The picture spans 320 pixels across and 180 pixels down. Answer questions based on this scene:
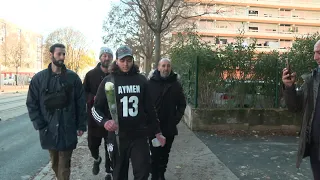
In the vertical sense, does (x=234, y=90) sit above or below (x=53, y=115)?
above

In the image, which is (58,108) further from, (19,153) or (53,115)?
(19,153)

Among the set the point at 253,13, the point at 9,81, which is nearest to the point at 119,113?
the point at 9,81

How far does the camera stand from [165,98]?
16.5 feet

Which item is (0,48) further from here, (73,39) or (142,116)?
(142,116)

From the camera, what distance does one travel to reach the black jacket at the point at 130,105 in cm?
375

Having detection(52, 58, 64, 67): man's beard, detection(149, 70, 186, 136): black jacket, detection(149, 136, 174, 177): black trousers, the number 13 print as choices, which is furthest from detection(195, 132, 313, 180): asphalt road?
detection(52, 58, 64, 67): man's beard

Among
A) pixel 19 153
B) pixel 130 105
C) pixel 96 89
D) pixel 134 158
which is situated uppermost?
pixel 96 89

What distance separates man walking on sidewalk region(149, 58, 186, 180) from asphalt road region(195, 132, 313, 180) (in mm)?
1485

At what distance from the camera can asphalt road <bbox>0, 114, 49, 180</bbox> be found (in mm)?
6133

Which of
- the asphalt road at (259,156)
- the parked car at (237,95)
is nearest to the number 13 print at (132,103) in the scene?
the asphalt road at (259,156)

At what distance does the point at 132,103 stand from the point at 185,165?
286 centimetres

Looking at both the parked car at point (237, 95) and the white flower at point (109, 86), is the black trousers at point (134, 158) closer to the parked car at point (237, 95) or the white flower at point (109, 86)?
the white flower at point (109, 86)

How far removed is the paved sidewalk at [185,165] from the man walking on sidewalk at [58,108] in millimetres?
1517

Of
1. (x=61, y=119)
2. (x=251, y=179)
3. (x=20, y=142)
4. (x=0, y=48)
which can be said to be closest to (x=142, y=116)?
(x=61, y=119)
